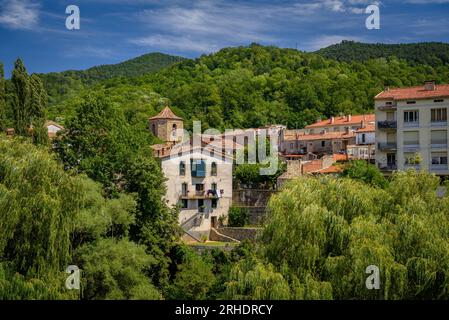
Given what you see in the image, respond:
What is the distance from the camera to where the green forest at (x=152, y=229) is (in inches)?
809

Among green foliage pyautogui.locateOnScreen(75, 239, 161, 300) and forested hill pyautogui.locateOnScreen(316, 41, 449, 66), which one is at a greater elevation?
forested hill pyautogui.locateOnScreen(316, 41, 449, 66)

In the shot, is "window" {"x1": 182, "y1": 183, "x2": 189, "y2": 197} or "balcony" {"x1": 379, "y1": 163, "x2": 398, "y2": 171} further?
"window" {"x1": 182, "y1": 183, "x2": 189, "y2": 197}

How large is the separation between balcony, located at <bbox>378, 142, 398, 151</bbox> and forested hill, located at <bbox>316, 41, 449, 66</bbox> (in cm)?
3960

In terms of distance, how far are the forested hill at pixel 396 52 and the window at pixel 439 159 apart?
136 feet

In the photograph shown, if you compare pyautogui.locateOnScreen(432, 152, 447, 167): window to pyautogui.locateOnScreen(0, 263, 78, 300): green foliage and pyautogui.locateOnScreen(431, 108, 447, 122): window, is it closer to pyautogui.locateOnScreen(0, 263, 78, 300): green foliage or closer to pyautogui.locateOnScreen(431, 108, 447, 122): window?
pyautogui.locateOnScreen(431, 108, 447, 122): window

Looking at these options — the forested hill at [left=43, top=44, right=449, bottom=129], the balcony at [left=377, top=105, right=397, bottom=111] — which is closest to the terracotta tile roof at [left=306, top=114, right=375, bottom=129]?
the forested hill at [left=43, top=44, right=449, bottom=129]

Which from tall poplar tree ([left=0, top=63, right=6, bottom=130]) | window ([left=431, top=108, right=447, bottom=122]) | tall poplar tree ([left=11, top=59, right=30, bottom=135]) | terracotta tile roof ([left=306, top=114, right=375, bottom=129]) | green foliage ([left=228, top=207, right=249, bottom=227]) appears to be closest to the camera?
tall poplar tree ([left=0, top=63, right=6, bottom=130])

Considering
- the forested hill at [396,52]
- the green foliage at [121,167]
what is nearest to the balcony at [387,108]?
the green foliage at [121,167]

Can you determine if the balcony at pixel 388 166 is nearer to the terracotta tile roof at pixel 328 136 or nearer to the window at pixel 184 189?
the window at pixel 184 189

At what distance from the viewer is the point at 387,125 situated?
147ft

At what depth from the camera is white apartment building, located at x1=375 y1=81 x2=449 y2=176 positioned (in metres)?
42.1

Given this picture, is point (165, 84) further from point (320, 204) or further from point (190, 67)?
point (320, 204)

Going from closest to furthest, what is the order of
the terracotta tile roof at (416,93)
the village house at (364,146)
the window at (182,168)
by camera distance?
the terracotta tile roof at (416,93) < the window at (182,168) < the village house at (364,146)

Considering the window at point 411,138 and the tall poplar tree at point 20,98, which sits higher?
the tall poplar tree at point 20,98
